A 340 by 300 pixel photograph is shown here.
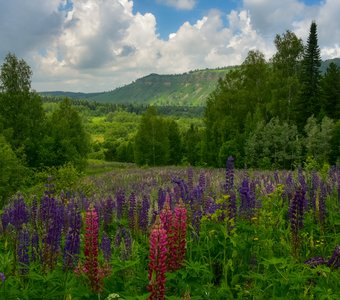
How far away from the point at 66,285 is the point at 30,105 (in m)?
42.0

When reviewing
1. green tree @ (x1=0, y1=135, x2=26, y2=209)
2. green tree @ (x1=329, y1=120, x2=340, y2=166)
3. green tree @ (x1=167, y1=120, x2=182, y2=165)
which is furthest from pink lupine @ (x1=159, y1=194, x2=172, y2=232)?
green tree @ (x1=167, y1=120, x2=182, y2=165)

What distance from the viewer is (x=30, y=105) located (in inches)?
1704

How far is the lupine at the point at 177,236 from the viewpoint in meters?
4.46

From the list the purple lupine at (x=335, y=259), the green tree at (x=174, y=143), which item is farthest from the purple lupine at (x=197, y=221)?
the green tree at (x=174, y=143)

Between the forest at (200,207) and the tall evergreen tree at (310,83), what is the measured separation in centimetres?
15

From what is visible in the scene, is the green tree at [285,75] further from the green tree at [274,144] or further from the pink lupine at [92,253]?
the pink lupine at [92,253]

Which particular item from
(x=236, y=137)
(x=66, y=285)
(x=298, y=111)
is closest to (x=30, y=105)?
(x=236, y=137)

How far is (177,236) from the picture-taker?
449 centimetres

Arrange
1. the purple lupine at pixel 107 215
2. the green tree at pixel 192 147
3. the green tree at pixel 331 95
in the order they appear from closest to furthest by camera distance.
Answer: the purple lupine at pixel 107 215 < the green tree at pixel 331 95 < the green tree at pixel 192 147

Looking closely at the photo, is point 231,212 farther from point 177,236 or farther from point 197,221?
point 177,236

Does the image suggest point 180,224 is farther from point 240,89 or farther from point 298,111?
point 240,89

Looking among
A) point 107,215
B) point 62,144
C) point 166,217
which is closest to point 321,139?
point 62,144

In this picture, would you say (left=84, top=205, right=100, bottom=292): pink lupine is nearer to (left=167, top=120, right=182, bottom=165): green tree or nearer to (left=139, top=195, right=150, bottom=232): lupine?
(left=139, top=195, right=150, bottom=232): lupine

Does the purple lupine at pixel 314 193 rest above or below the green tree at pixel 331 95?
below
